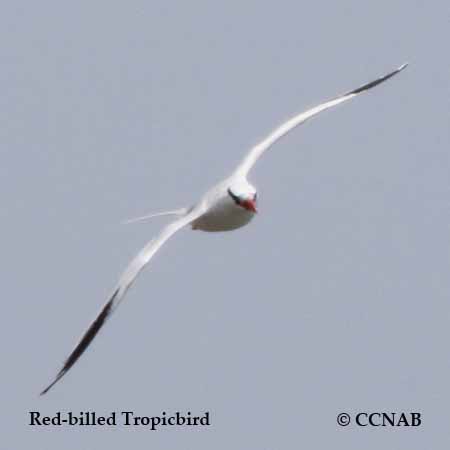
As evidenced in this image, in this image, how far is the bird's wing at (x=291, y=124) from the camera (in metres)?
10.8

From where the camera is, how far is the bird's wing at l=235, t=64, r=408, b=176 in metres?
10.8

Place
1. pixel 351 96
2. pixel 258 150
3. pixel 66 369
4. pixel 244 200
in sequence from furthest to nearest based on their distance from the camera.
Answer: pixel 351 96, pixel 258 150, pixel 244 200, pixel 66 369

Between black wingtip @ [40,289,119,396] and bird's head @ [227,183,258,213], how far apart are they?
55.1 inches

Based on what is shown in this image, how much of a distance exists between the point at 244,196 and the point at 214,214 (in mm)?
384

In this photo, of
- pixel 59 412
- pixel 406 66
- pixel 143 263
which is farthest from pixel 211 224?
pixel 406 66

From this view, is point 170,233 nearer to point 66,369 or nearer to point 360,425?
point 66,369

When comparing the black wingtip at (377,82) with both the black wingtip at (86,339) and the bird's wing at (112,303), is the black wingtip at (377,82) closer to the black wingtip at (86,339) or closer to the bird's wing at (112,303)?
the bird's wing at (112,303)

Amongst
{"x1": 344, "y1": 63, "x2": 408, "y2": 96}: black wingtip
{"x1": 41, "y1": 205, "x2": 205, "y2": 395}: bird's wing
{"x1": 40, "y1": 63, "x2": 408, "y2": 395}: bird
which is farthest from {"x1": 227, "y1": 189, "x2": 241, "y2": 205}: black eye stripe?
{"x1": 344, "y1": 63, "x2": 408, "y2": 96}: black wingtip

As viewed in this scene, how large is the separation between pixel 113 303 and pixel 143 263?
362mm

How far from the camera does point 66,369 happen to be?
9.12 metres

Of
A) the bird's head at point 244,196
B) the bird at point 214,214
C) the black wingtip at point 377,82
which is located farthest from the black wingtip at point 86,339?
the black wingtip at point 377,82

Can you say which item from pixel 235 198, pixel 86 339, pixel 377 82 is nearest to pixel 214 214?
pixel 235 198

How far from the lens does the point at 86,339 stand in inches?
361

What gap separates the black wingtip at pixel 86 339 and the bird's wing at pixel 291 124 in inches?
77.5
